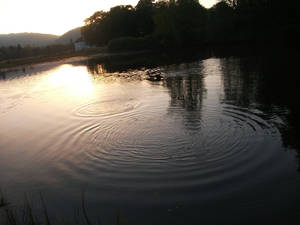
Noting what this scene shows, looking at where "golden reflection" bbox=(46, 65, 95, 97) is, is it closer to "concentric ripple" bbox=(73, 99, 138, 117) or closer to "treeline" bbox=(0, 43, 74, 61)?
"concentric ripple" bbox=(73, 99, 138, 117)

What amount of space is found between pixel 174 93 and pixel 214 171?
9667 millimetres

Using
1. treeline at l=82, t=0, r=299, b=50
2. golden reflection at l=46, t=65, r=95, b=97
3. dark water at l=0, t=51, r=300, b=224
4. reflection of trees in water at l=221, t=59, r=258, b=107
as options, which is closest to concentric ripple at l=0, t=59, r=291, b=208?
dark water at l=0, t=51, r=300, b=224

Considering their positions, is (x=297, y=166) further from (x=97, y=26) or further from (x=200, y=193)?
(x=97, y=26)

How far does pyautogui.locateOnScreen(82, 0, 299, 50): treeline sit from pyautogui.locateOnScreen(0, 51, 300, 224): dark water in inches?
1428

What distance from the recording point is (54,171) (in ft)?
26.2

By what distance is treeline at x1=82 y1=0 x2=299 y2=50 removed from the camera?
45919mm

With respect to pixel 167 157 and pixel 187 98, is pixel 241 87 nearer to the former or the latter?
pixel 187 98

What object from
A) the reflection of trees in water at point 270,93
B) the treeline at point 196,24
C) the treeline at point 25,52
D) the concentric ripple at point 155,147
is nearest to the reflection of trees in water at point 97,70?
the reflection of trees in water at point 270,93

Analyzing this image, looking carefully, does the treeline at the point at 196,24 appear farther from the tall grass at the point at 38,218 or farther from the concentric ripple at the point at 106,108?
the tall grass at the point at 38,218

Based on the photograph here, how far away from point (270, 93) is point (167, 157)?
9.05 m

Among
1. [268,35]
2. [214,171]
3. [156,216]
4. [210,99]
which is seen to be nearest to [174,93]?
[210,99]

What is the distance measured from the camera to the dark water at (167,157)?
582 cm

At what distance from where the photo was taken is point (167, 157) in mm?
7969

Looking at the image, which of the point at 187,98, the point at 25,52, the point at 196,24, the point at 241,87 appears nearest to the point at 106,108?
the point at 187,98
